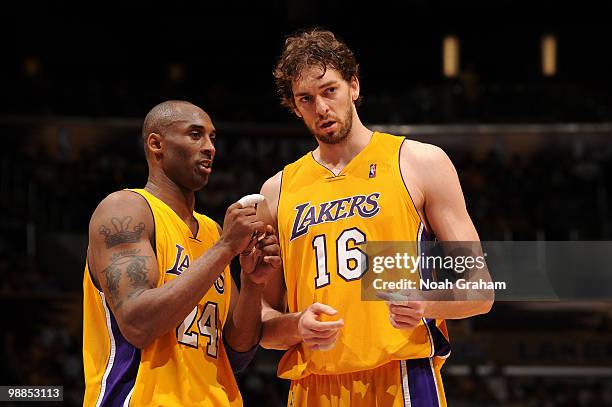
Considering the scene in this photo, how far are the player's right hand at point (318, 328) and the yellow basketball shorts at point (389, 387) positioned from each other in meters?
0.21

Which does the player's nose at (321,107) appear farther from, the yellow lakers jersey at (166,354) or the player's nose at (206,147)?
the yellow lakers jersey at (166,354)

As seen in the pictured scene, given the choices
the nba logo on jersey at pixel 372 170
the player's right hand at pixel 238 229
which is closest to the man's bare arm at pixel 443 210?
the nba logo on jersey at pixel 372 170

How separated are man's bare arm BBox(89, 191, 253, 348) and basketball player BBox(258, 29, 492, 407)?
17.7 inches

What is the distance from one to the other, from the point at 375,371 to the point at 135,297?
98 cm

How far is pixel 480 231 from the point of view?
1002cm

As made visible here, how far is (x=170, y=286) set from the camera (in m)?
2.92

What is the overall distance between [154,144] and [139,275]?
0.67 metres

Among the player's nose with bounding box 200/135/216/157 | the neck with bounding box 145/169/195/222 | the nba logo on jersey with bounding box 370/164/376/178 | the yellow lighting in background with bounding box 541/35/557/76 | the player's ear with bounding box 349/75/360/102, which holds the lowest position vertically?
the neck with bounding box 145/169/195/222

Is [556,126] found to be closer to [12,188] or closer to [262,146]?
[262,146]

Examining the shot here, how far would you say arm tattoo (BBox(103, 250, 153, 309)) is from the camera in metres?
2.96

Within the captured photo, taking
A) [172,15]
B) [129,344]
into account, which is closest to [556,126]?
[172,15]

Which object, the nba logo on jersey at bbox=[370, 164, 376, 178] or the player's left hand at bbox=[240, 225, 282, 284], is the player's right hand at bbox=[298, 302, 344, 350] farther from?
the nba logo on jersey at bbox=[370, 164, 376, 178]

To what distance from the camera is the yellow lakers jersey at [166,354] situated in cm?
302

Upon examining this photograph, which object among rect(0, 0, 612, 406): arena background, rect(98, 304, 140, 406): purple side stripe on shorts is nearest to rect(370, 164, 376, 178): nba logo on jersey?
rect(98, 304, 140, 406): purple side stripe on shorts
